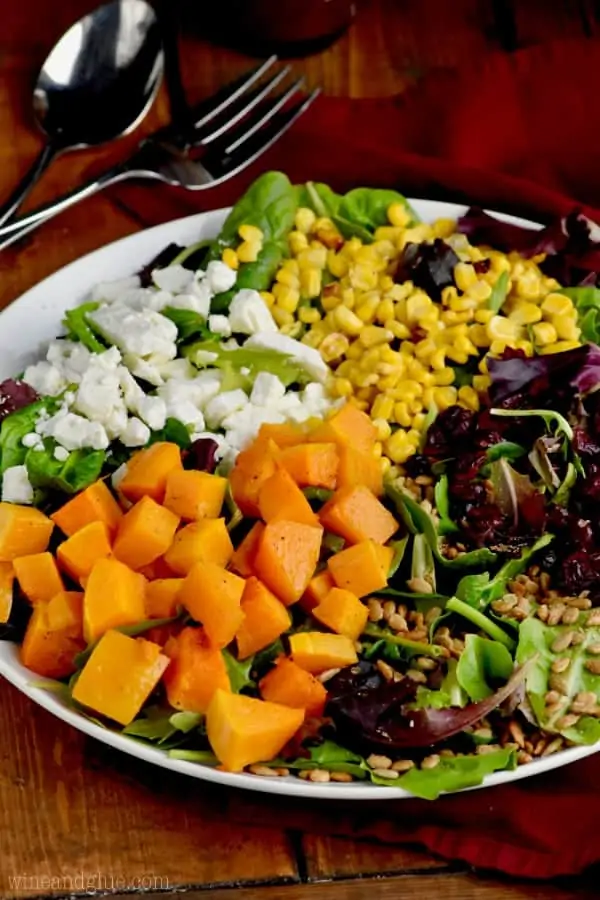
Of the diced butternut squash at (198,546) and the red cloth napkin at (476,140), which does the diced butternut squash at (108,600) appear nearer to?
the diced butternut squash at (198,546)

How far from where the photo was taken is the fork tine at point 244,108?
3154 millimetres

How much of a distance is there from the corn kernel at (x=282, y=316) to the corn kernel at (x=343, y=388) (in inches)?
7.7

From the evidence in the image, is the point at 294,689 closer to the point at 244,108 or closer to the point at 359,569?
the point at 359,569

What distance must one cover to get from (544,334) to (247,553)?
805 mm

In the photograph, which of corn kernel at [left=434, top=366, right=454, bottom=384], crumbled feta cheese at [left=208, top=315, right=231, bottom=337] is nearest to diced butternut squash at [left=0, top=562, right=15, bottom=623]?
crumbled feta cheese at [left=208, top=315, right=231, bottom=337]

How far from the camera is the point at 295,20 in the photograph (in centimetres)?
335

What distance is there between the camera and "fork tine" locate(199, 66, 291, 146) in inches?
124

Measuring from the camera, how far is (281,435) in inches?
93.3

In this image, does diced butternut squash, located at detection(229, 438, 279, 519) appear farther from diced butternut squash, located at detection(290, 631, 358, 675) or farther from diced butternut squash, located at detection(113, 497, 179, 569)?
diced butternut squash, located at detection(290, 631, 358, 675)

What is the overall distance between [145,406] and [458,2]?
6.56 ft

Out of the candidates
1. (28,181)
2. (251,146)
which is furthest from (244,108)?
(28,181)

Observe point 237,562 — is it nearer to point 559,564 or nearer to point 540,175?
point 559,564

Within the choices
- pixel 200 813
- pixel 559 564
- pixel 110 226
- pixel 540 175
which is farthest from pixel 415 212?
pixel 200 813

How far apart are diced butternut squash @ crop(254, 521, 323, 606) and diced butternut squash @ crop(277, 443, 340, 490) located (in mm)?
137
